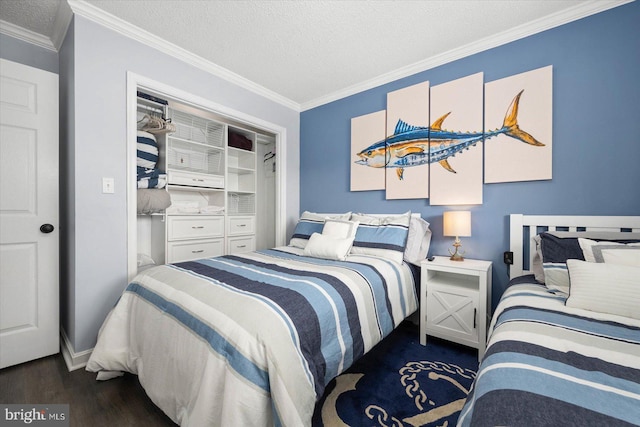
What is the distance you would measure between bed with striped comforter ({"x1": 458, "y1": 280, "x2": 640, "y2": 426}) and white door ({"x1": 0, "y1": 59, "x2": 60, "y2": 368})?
2820 millimetres

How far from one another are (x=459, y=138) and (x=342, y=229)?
52.7 inches

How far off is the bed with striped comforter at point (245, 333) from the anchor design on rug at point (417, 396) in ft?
0.88

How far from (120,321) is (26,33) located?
8.36ft

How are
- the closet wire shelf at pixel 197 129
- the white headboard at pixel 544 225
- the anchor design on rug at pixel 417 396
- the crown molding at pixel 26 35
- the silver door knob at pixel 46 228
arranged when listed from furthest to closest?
1. the closet wire shelf at pixel 197 129
2. the crown molding at pixel 26 35
3. the silver door knob at pixel 46 228
4. the white headboard at pixel 544 225
5. the anchor design on rug at pixel 417 396

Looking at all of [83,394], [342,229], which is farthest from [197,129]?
[83,394]

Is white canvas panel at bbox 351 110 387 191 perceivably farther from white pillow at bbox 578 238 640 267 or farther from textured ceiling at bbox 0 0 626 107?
white pillow at bbox 578 238 640 267

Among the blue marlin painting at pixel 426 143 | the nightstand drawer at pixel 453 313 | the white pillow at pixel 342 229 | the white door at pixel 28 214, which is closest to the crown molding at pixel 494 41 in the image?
the blue marlin painting at pixel 426 143

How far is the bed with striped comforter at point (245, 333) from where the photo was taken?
3.33ft

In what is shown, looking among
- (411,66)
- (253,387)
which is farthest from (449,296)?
(411,66)

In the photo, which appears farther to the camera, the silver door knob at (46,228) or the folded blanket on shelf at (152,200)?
the folded blanket on shelf at (152,200)

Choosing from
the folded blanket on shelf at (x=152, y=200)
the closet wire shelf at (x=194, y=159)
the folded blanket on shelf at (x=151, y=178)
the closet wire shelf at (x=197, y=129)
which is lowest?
the folded blanket on shelf at (x=152, y=200)

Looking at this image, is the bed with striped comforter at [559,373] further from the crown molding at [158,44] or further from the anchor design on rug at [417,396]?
the crown molding at [158,44]

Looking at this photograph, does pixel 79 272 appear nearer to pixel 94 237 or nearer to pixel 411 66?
pixel 94 237

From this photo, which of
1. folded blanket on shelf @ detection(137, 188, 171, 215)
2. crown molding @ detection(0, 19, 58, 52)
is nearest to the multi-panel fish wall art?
folded blanket on shelf @ detection(137, 188, 171, 215)
